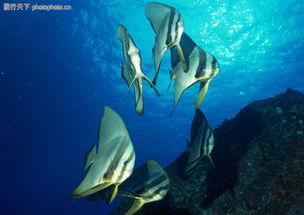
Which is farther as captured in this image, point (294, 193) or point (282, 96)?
point (282, 96)

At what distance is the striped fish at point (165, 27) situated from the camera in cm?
183

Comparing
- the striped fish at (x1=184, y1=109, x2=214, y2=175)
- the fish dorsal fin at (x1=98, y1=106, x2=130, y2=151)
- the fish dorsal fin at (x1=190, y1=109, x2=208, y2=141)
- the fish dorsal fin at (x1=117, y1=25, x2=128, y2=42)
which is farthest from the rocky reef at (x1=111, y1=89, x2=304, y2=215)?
the fish dorsal fin at (x1=117, y1=25, x2=128, y2=42)

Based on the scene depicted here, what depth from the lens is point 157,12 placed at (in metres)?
1.97

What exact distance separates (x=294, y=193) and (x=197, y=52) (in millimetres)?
3056

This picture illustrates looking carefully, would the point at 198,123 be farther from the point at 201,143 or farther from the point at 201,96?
the point at 201,96

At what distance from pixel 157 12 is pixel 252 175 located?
11.5 feet

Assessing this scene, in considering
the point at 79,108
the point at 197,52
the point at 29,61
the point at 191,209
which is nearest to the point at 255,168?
the point at 191,209

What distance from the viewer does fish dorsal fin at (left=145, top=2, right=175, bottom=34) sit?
75.4 inches

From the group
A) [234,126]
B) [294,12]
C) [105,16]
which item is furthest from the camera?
[105,16]

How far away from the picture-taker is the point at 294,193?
11.0 ft

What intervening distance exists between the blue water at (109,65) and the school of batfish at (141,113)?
57.2 feet

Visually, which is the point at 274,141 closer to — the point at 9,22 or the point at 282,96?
the point at 282,96

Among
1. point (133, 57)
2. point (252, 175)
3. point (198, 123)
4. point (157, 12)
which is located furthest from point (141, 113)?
point (252, 175)

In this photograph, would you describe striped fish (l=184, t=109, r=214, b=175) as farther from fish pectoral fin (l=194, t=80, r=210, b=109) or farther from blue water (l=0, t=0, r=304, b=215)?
blue water (l=0, t=0, r=304, b=215)
